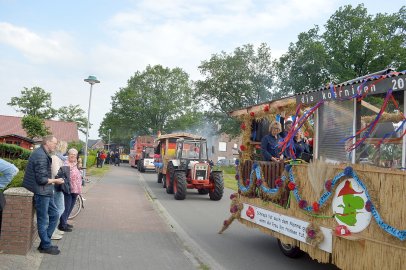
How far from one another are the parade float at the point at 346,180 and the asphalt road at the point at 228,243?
41 centimetres

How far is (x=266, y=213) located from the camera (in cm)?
722

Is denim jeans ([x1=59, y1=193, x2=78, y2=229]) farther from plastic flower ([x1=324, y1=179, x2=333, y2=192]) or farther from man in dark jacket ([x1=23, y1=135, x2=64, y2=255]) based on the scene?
plastic flower ([x1=324, y1=179, x2=333, y2=192])

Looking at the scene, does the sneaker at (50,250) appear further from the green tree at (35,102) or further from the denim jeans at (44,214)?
the green tree at (35,102)

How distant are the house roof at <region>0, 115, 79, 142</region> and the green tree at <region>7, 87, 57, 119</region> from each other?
3048 mm

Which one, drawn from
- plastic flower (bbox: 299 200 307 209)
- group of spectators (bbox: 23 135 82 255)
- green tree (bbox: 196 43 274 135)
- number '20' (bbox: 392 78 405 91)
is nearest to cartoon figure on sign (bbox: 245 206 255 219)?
plastic flower (bbox: 299 200 307 209)

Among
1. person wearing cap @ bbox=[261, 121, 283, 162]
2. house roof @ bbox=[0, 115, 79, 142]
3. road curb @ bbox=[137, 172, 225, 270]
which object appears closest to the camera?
road curb @ bbox=[137, 172, 225, 270]

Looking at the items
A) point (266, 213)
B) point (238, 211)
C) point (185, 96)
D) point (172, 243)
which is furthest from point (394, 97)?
point (185, 96)

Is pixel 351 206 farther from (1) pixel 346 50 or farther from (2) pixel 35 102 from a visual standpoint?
(2) pixel 35 102

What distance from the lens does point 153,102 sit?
59.7 metres

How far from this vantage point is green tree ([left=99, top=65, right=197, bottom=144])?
59531 mm

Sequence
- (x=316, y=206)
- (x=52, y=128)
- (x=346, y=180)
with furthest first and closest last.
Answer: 1. (x=52, y=128)
2. (x=316, y=206)
3. (x=346, y=180)

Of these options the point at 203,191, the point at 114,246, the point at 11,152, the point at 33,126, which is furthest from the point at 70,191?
the point at 33,126

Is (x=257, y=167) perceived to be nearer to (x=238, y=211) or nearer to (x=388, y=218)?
(x=238, y=211)

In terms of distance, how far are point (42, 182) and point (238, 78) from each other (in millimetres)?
46446
